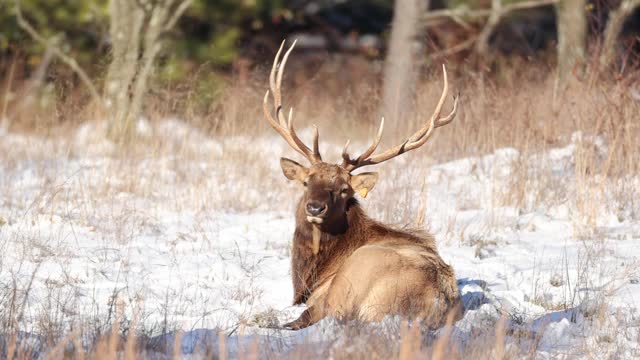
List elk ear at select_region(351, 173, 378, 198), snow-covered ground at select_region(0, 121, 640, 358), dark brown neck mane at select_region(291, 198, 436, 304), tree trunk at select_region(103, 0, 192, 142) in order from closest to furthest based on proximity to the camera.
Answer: snow-covered ground at select_region(0, 121, 640, 358) < dark brown neck mane at select_region(291, 198, 436, 304) < elk ear at select_region(351, 173, 378, 198) < tree trunk at select_region(103, 0, 192, 142)

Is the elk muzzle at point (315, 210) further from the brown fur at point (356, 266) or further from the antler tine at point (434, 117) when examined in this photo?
the antler tine at point (434, 117)

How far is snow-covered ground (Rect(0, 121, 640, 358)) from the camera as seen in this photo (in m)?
5.90

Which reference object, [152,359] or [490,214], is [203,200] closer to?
[490,214]

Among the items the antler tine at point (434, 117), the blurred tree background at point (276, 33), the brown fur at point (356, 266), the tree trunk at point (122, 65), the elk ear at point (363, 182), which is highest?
the blurred tree background at point (276, 33)

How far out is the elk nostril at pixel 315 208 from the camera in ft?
21.7

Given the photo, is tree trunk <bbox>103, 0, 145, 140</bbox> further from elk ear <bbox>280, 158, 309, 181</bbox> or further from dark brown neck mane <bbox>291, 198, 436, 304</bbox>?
dark brown neck mane <bbox>291, 198, 436, 304</bbox>

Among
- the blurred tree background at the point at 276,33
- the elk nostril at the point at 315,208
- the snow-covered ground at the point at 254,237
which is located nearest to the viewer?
the snow-covered ground at the point at 254,237

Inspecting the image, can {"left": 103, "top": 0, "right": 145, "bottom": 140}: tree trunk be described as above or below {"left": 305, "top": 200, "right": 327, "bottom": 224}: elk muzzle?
above

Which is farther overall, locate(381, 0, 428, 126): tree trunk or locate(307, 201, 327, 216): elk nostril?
locate(381, 0, 428, 126): tree trunk

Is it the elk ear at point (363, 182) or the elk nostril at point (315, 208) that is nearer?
the elk nostril at point (315, 208)

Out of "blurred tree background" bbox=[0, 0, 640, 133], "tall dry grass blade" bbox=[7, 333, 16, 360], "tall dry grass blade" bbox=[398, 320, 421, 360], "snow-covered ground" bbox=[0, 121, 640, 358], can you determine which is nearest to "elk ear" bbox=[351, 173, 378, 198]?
"snow-covered ground" bbox=[0, 121, 640, 358]

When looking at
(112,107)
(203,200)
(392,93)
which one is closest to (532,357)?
(203,200)

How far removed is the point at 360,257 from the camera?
6402 mm

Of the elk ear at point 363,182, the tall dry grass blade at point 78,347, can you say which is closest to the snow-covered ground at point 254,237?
the tall dry grass blade at point 78,347
